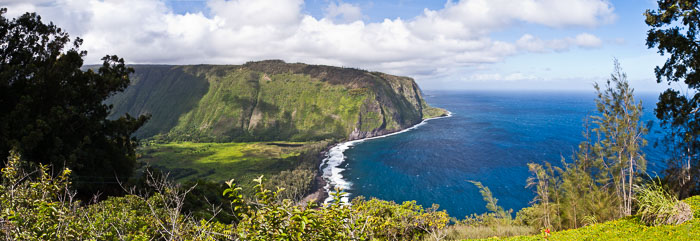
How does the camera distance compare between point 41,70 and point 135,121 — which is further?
point 135,121

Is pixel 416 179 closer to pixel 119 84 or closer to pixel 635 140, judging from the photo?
pixel 635 140

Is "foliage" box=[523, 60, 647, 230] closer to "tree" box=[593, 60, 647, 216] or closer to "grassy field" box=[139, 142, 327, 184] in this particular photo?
"tree" box=[593, 60, 647, 216]

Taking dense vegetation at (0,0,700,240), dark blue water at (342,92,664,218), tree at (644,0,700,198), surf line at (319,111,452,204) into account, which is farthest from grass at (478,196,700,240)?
surf line at (319,111,452,204)

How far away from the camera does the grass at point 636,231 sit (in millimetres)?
10273

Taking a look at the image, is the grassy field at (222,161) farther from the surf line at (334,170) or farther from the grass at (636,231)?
the grass at (636,231)

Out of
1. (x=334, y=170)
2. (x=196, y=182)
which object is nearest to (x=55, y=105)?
(x=196, y=182)

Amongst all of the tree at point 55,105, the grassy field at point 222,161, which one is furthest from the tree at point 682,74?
the grassy field at point 222,161

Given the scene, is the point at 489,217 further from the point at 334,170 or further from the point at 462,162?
the point at 334,170

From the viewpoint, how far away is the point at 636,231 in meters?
11.4

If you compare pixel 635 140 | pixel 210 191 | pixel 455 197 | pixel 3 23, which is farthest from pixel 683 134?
pixel 455 197

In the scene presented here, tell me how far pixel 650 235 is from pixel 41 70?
36.9 meters

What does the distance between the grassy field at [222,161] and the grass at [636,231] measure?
123579mm

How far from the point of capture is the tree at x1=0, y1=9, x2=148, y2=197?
22.1 meters

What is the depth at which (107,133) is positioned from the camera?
28.7m
